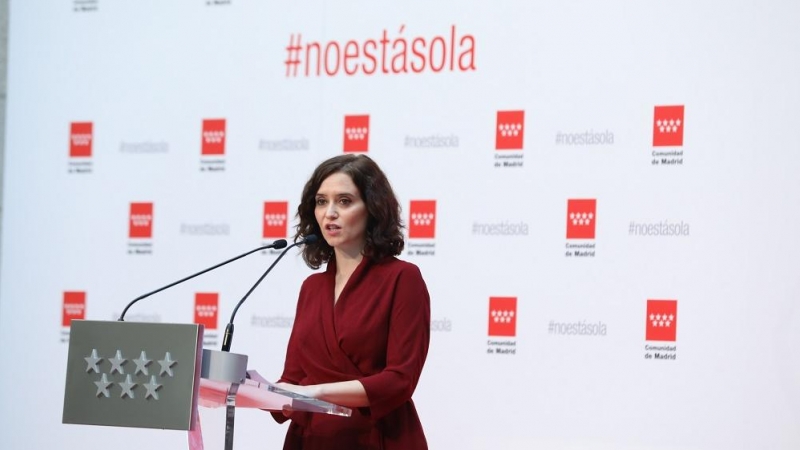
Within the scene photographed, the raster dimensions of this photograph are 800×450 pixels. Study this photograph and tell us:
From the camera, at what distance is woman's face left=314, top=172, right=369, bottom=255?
121 inches

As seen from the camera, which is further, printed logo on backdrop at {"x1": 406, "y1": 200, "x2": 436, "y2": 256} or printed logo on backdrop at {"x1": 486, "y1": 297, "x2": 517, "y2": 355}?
printed logo on backdrop at {"x1": 406, "y1": 200, "x2": 436, "y2": 256}

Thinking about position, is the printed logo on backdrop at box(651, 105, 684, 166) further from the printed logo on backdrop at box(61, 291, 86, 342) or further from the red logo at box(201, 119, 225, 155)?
the printed logo on backdrop at box(61, 291, 86, 342)

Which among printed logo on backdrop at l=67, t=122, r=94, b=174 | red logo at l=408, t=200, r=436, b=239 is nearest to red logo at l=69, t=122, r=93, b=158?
printed logo on backdrop at l=67, t=122, r=94, b=174

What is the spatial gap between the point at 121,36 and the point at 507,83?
2096 mm

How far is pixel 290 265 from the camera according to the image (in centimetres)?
523

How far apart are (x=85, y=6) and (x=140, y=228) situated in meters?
1.25

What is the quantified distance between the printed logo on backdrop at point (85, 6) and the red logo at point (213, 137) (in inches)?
36.6

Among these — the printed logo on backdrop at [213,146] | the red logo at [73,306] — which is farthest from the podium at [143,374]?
the red logo at [73,306]

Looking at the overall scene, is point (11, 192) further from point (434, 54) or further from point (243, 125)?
point (434, 54)

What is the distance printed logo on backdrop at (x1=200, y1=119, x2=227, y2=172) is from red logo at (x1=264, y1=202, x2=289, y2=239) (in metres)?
0.33

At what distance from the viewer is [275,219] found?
525 cm

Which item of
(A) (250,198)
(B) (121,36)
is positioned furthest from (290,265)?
(B) (121,36)

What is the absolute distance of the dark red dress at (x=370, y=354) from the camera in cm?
288

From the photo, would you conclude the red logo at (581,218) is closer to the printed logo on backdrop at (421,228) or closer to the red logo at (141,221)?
the printed logo on backdrop at (421,228)
